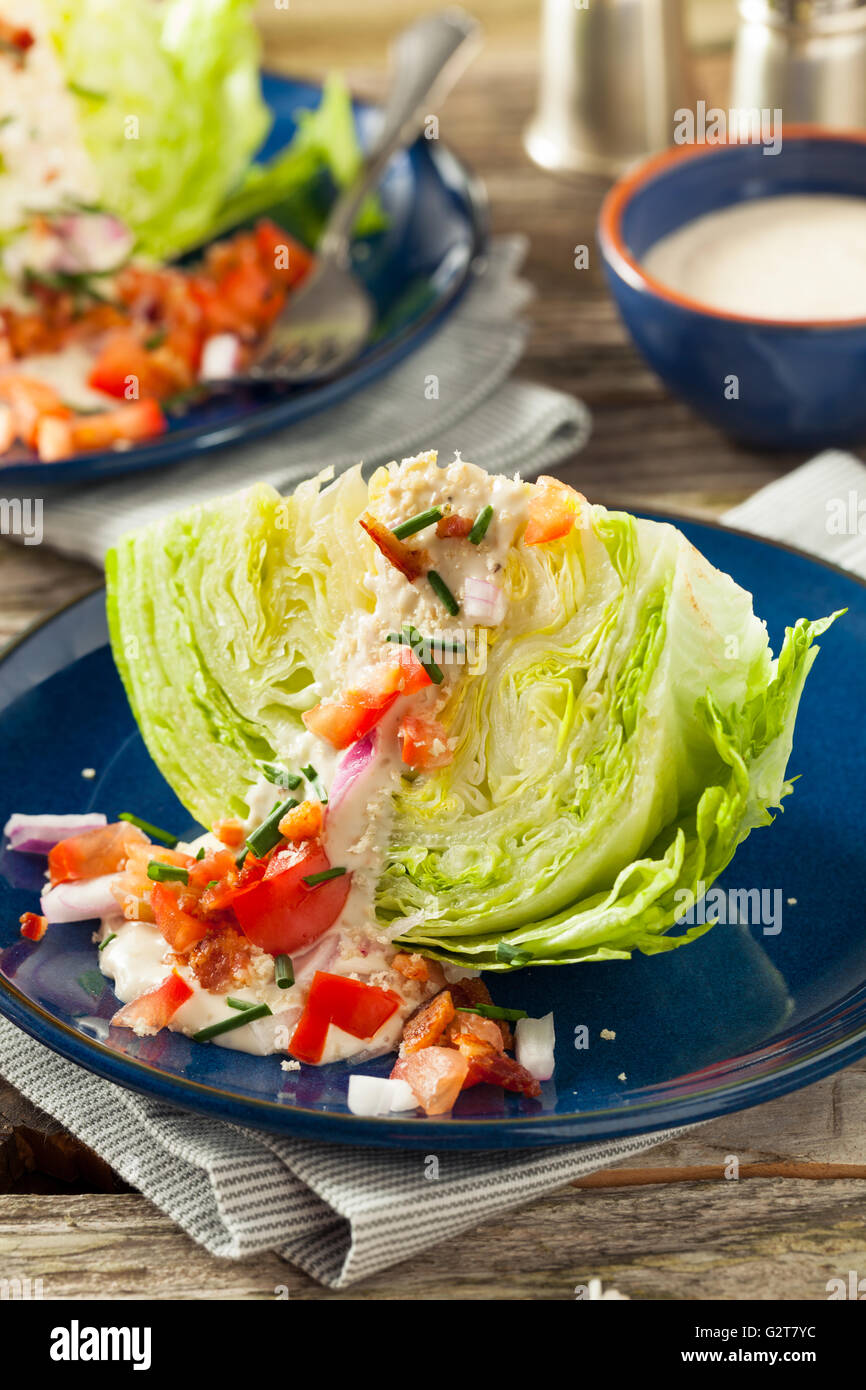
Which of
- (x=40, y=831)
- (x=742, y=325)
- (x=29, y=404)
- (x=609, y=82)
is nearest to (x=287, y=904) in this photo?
(x=40, y=831)

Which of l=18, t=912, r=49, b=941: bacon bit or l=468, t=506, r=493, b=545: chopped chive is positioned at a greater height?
l=468, t=506, r=493, b=545: chopped chive

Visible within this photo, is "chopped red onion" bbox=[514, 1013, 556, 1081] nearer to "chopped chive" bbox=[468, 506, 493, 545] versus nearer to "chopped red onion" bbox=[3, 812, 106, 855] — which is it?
"chopped chive" bbox=[468, 506, 493, 545]

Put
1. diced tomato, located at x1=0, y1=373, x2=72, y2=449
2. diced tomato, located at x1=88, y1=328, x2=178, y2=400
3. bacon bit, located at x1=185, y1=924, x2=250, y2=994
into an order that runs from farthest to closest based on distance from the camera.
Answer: diced tomato, located at x1=88, y1=328, x2=178, y2=400 → diced tomato, located at x1=0, y1=373, x2=72, y2=449 → bacon bit, located at x1=185, y1=924, x2=250, y2=994

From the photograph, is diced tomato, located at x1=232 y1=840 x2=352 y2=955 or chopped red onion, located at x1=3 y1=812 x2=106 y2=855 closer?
diced tomato, located at x1=232 y1=840 x2=352 y2=955

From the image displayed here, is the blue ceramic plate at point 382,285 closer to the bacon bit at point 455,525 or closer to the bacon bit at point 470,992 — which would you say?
the bacon bit at point 455,525

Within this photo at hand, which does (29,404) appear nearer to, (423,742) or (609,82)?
(423,742)

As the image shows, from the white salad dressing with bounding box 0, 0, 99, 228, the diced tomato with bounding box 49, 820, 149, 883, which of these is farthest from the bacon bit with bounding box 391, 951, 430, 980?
the white salad dressing with bounding box 0, 0, 99, 228
